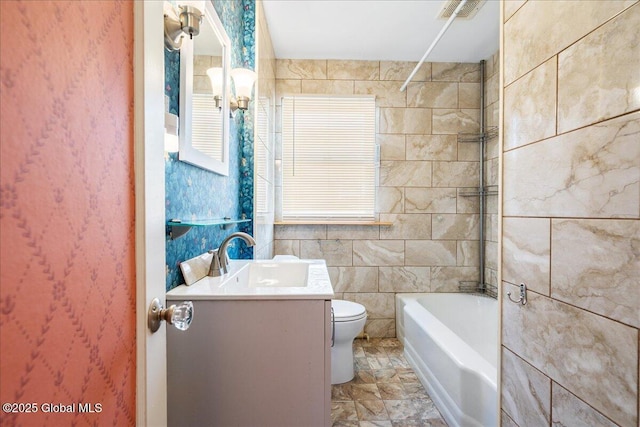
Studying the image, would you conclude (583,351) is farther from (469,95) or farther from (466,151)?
(469,95)

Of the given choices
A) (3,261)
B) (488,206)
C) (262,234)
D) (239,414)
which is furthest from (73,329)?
(488,206)

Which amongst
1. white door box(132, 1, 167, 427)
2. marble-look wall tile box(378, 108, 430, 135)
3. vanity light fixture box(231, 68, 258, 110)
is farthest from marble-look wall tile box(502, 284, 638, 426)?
marble-look wall tile box(378, 108, 430, 135)

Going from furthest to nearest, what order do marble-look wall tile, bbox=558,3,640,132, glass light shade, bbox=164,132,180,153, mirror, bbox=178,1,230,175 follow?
mirror, bbox=178,1,230,175 → glass light shade, bbox=164,132,180,153 → marble-look wall tile, bbox=558,3,640,132

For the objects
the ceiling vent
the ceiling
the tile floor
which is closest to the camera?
the tile floor

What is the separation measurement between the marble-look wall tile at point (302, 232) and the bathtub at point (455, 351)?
959 millimetres

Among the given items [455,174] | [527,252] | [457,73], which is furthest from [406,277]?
[457,73]

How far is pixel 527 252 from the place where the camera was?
1.00 metres

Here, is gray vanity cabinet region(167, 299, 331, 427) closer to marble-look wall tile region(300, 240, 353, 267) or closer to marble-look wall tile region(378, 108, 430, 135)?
marble-look wall tile region(300, 240, 353, 267)

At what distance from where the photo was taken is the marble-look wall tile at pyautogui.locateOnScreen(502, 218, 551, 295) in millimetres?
930

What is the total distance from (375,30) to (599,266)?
230 cm

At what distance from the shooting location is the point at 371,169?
9.34ft

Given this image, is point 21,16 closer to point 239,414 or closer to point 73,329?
point 73,329

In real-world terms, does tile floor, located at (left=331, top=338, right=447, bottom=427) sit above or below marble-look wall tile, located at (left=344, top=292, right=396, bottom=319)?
below

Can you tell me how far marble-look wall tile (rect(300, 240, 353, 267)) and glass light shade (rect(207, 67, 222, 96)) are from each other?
162cm
